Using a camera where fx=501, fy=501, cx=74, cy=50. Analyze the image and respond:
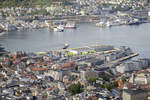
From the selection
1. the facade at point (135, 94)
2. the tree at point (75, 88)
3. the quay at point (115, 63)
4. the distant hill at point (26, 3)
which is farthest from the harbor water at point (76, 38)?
the distant hill at point (26, 3)

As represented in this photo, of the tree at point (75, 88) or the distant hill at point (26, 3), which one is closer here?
the tree at point (75, 88)

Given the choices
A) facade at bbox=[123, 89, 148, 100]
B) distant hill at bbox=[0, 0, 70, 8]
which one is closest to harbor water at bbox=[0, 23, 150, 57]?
facade at bbox=[123, 89, 148, 100]

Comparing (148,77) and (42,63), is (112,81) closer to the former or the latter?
(148,77)

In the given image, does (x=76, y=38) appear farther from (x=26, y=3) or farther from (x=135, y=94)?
(x=26, y=3)

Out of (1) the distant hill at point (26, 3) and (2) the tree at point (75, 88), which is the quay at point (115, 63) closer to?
(2) the tree at point (75, 88)

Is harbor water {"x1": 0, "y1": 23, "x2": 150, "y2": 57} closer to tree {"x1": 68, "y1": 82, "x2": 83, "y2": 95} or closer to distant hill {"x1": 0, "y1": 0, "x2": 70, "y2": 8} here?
tree {"x1": 68, "y1": 82, "x2": 83, "y2": 95}

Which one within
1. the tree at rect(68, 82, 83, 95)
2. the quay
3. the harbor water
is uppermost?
the tree at rect(68, 82, 83, 95)

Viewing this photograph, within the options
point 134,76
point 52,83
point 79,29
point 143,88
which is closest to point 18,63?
point 52,83
